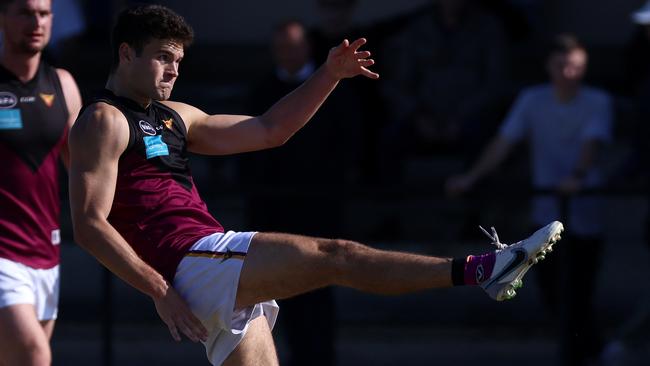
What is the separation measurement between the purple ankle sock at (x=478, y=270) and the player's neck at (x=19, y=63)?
2.56 m

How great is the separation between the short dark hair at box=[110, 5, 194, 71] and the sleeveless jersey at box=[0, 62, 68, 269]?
1238mm

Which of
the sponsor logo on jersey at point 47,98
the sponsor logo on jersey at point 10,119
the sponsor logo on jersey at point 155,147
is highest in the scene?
the sponsor logo on jersey at point 155,147

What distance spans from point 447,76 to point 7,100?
3.88m

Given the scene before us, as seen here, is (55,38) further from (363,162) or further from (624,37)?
(624,37)

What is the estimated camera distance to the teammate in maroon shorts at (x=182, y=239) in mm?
5250

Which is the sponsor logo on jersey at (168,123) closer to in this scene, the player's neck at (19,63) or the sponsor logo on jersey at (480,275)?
the player's neck at (19,63)

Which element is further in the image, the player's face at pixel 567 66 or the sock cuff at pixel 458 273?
the player's face at pixel 567 66

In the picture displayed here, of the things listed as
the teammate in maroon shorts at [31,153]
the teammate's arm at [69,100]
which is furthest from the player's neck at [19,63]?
the teammate's arm at [69,100]

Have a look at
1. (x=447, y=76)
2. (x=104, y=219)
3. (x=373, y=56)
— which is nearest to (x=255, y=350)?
(x=104, y=219)

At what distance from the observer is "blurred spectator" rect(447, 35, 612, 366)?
8219 millimetres

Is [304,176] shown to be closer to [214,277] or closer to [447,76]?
[447,76]

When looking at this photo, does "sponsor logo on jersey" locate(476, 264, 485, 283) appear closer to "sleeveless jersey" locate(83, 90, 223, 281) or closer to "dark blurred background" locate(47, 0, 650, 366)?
"sleeveless jersey" locate(83, 90, 223, 281)

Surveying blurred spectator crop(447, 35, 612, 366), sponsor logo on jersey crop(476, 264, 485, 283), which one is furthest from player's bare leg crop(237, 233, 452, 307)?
blurred spectator crop(447, 35, 612, 366)

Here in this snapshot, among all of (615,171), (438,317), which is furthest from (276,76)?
(615,171)
